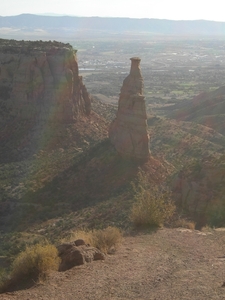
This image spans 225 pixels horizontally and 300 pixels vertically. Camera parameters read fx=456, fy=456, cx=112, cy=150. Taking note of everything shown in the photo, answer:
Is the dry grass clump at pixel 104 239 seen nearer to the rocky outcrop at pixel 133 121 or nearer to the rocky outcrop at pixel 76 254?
the rocky outcrop at pixel 76 254

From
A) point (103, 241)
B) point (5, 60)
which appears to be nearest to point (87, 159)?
point (5, 60)

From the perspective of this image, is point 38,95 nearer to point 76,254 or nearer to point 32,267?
point 76,254

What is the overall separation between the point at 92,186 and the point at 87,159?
3198 millimetres

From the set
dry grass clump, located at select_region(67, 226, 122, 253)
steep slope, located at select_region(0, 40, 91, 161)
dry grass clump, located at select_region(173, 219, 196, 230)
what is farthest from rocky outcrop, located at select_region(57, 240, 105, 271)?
steep slope, located at select_region(0, 40, 91, 161)

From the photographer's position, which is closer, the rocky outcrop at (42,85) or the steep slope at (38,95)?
the steep slope at (38,95)

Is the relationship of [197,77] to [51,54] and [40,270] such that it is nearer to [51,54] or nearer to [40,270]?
[51,54]

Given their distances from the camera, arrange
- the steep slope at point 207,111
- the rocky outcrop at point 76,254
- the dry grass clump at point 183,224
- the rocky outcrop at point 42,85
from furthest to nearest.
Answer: the steep slope at point 207,111
the rocky outcrop at point 42,85
the dry grass clump at point 183,224
the rocky outcrop at point 76,254

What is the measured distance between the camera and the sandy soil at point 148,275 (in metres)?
10.1

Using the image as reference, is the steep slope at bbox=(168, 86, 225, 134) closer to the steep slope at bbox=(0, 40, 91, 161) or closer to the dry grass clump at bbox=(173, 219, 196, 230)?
the steep slope at bbox=(0, 40, 91, 161)

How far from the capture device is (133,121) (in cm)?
2991

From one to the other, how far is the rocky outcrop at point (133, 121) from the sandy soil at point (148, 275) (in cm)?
1557

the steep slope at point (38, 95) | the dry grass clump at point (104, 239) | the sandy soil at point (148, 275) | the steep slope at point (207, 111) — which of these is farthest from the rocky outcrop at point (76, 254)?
the steep slope at point (207, 111)

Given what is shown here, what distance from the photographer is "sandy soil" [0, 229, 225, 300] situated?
10.1 metres

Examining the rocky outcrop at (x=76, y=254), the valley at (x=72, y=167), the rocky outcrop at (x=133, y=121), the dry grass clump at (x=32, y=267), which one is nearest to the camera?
the dry grass clump at (x=32, y=267)
